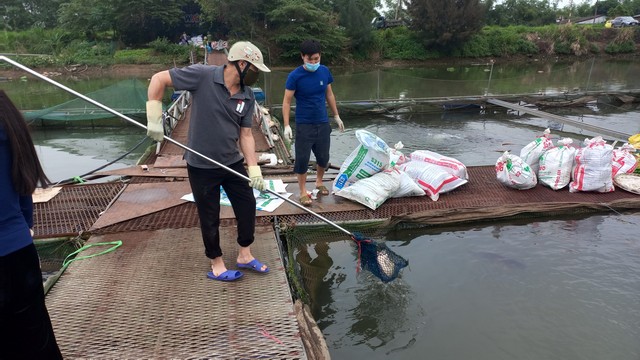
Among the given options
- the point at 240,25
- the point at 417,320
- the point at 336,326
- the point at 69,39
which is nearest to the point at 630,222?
the point at 417,320

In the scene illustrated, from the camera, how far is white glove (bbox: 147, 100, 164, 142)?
94.5 inches

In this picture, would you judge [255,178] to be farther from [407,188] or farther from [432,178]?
[432,178]

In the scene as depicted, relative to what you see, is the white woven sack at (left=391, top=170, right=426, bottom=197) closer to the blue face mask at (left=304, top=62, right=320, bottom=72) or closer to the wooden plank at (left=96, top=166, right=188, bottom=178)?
the blue face mask at (left=304, top=62, right=320, bottom=72)

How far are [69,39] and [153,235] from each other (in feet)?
93.1

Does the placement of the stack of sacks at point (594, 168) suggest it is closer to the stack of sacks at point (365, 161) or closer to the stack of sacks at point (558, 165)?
the stack of sacks at point (558, 165)

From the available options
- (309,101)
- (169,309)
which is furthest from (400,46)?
(169,309)

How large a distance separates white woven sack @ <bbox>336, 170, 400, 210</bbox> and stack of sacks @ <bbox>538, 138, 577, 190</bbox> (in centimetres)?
171

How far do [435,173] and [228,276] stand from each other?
262 cm

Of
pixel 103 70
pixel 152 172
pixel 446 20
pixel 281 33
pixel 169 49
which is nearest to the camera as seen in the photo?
pixel 152 172

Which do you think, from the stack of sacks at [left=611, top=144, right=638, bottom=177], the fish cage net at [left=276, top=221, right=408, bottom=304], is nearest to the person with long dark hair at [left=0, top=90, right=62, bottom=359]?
the fish cage net at [left=276, top=221, right=408, bottom=304]

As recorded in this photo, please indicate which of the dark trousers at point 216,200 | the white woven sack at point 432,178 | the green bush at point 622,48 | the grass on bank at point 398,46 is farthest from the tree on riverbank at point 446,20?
the dark trousers at point 216,200

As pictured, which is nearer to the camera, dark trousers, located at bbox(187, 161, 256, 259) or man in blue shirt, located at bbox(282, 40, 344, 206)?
dark trousers, located at bbox(187, 161, 256, 259)

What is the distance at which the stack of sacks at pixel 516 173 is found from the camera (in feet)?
14.4

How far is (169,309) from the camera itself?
2.38m
